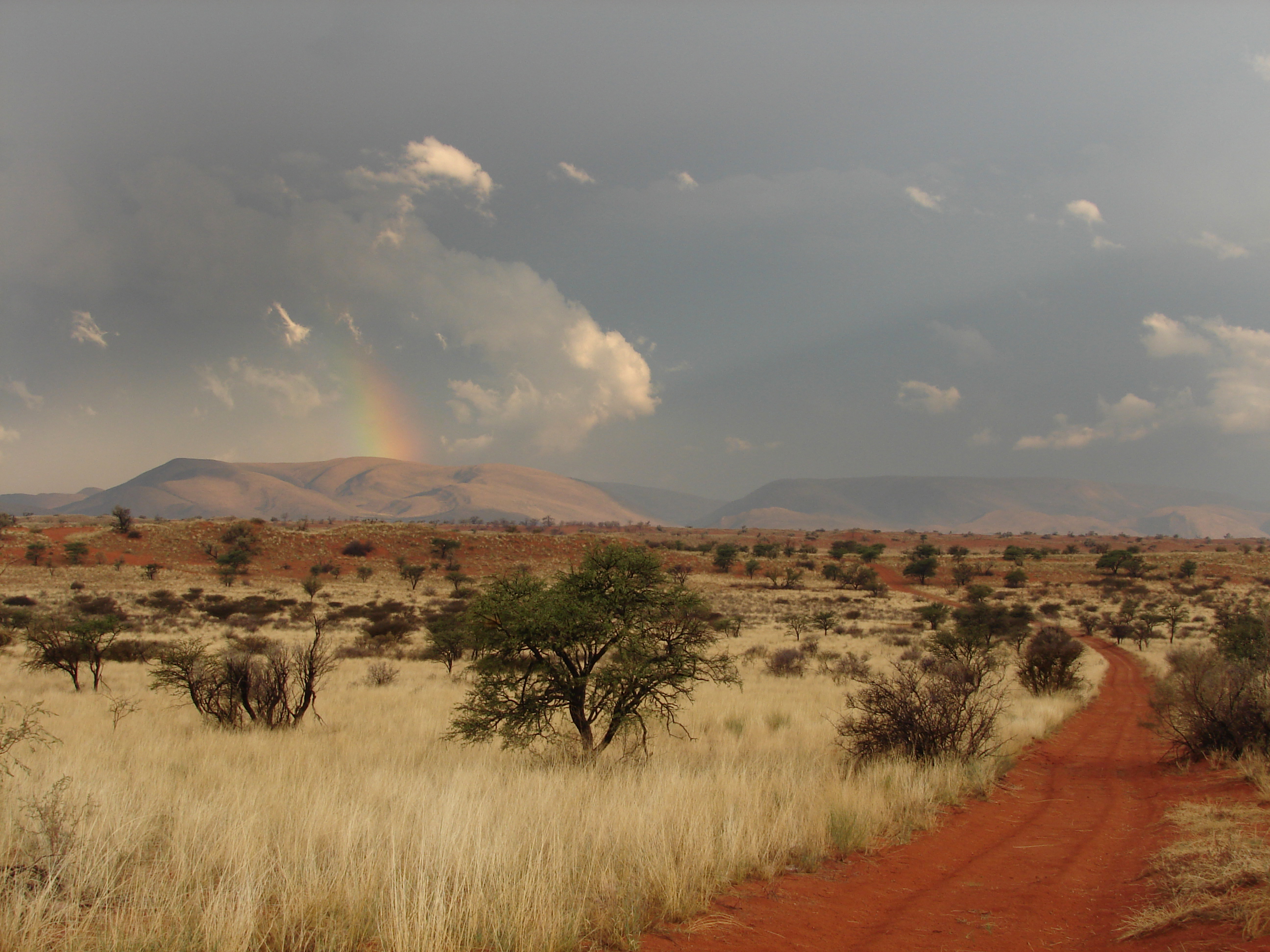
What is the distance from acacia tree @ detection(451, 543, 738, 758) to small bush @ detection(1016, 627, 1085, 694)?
15431mm

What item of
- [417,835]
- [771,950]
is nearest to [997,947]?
[771,950]

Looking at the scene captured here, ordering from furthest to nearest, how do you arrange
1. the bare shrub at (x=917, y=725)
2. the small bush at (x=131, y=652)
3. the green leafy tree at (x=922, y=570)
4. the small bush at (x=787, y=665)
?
the green leafy tree at (x=922, y=570) → the small bush at (x=131, y=652) → the small bush at (x=787, y=665) → the bare shrub at (x=917, y=725)

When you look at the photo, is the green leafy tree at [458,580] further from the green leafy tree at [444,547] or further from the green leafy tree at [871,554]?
the green leafy tree at [871,554]

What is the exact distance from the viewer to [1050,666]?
21.1m

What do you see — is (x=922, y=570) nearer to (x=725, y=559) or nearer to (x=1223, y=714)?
(x=725, y=559)

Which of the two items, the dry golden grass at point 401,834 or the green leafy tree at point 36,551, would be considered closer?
the dry golden grass at point 401,834

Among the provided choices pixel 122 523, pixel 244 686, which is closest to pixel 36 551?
pixel 122 523

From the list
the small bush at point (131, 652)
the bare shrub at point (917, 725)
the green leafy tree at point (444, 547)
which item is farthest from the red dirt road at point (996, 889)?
the green leafy tree at point (444, 547)

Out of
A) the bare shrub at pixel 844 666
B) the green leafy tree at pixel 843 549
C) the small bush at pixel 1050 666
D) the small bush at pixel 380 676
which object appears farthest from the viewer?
the green leafy tree at pixel 843 549

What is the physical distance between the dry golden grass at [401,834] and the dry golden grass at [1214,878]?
2489 millimetres

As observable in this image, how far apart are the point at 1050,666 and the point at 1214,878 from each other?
1844 centimetres

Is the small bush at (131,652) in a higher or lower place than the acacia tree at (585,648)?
lower

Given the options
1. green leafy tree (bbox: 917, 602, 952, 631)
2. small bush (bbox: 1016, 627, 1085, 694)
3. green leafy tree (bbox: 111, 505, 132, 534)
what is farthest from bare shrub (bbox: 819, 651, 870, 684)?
green leafy tree (bbox: 111, 505, 132, 534)

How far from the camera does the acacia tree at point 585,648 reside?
33.8ft
